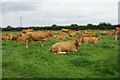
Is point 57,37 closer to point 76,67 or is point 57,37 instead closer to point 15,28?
point 76,67

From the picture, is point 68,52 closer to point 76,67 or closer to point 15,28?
point 76,67

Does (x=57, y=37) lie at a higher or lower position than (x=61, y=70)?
higher

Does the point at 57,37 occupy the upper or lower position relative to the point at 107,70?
upper

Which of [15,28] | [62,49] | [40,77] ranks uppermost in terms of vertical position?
[15,28]

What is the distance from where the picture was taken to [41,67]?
270 inches

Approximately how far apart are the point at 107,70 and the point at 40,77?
284 cm

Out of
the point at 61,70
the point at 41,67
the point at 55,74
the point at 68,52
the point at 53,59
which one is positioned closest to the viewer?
the point at 55,74

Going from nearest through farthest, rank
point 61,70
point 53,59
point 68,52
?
point 61,70
point 53,59
point 68,52

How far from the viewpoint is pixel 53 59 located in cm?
816

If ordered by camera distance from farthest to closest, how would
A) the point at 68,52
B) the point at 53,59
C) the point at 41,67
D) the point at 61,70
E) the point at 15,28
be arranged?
the point at 15,28 < the point at 68,52 < the point at 53,59 < the point at 41,67 < the point at 61,70

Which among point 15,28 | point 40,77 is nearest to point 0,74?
point 40,77

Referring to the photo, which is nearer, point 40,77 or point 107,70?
point 40,77

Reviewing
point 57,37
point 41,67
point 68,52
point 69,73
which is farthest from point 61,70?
point 57,37

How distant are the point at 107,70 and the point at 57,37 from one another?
13.6m
